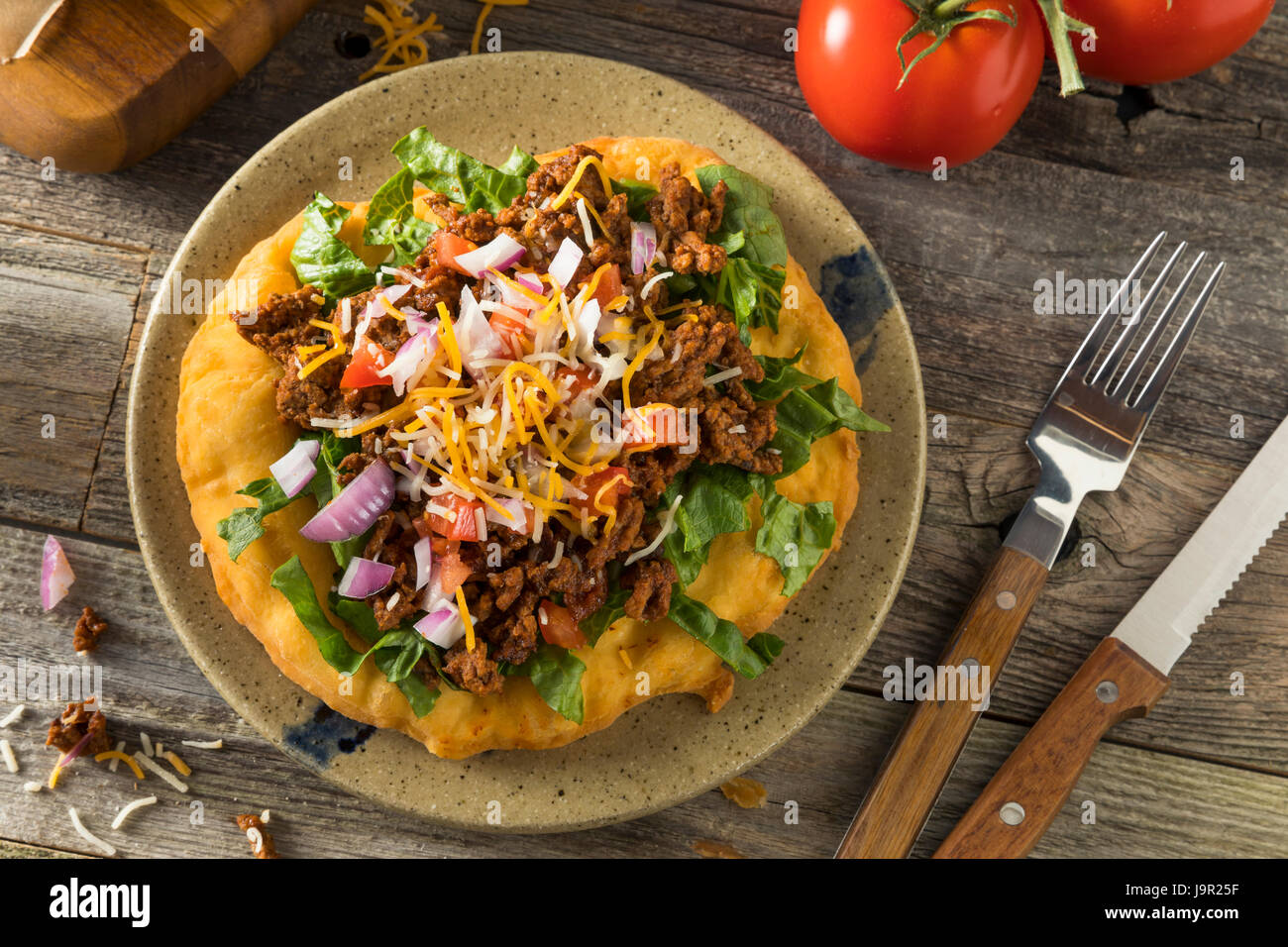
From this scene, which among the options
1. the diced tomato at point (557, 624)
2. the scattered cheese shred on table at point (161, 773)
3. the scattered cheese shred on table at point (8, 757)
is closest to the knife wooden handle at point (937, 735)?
the diced tomato at point (557, 624)

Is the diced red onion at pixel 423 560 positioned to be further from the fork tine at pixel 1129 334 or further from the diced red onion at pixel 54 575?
the fork tine at pixel 1129 334

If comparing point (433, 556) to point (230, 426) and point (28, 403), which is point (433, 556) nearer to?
point (230, 426)

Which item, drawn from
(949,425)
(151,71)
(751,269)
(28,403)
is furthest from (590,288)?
(28,403)

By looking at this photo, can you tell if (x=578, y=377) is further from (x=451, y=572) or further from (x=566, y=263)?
(x=451, y=572)

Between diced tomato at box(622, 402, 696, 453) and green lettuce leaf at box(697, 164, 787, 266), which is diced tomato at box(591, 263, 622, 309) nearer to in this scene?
diced tomato at box(622, 402, 696, 453)

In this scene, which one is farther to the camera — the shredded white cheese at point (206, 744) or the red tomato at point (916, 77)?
the shredded white cheese at point (206, 744)

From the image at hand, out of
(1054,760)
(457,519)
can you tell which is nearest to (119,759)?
(457,519)

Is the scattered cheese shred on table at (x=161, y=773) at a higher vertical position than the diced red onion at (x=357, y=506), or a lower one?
lower
